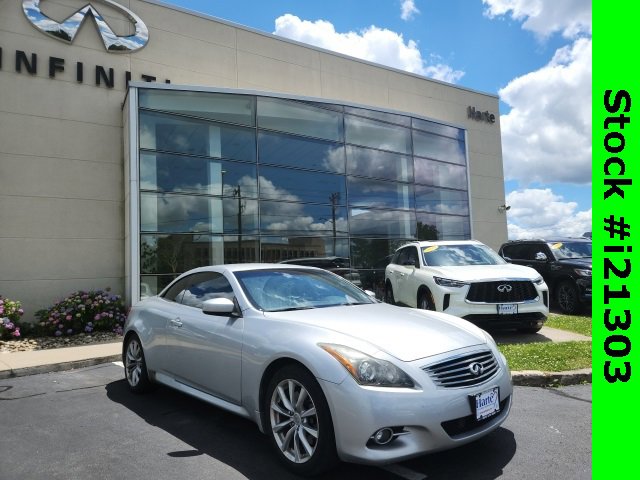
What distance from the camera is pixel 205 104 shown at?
533 inches

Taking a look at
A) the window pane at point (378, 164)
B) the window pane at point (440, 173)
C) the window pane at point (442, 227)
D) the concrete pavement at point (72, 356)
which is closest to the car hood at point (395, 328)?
the concrete pavement at point (72, 356)

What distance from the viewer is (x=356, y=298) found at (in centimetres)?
483

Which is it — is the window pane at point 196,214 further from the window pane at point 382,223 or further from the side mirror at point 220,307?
the side mirror at point 220,307

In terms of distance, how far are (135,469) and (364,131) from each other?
14601mm

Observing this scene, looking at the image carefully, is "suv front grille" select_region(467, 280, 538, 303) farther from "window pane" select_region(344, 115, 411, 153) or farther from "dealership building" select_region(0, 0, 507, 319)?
"window pane" select_region(344, 115, 411, 153)

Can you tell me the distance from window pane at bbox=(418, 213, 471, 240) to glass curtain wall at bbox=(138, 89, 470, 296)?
6 cm

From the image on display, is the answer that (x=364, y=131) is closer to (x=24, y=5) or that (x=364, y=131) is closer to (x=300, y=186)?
(x=300, y=186)

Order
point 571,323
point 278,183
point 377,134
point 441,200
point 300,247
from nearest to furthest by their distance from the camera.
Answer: point 571,323, point 278,183, point 300,247, point 377,134, point 441,200

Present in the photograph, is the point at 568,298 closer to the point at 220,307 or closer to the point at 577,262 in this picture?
the point at 577,262

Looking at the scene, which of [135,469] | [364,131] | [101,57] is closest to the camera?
[135,469]

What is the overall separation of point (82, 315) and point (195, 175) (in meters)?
4.52

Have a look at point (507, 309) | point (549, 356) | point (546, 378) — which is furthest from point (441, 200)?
point (546, 378)

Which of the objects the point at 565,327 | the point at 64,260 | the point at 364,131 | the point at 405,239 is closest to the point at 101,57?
the point at 64,260

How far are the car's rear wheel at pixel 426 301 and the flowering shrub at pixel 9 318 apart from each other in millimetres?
8256
